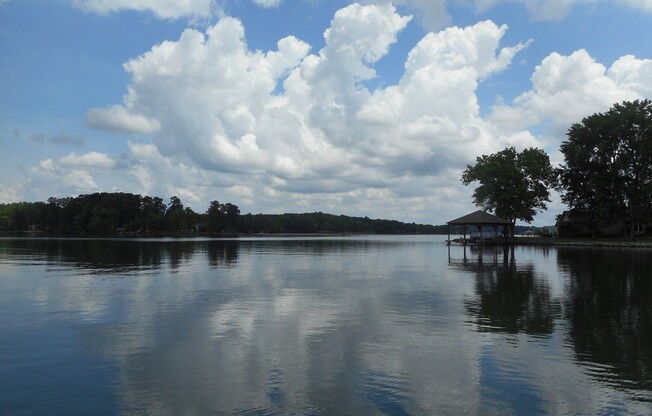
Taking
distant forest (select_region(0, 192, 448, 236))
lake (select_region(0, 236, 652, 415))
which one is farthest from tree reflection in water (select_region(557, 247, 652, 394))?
distant forest (select_region(0, 192, 448, 236))

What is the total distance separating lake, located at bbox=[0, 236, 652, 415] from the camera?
23.6ft

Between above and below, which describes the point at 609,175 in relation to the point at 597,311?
above

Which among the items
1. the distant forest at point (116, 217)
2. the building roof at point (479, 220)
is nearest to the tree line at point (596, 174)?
the building roof at point (479, 220)

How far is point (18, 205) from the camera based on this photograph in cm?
19975

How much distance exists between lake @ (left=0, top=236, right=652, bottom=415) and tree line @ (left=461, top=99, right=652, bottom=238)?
46.6 metres

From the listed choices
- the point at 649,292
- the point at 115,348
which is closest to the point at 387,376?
the point at 115,348

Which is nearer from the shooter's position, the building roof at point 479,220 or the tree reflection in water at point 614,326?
the tree reflection in water at point 614,326

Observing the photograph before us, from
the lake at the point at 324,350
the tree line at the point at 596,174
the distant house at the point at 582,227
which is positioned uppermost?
the tree line at the point at 596,174

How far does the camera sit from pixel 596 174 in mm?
61469

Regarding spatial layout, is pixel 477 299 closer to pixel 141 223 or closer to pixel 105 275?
pixel 105 275

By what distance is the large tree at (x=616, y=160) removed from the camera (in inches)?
2327

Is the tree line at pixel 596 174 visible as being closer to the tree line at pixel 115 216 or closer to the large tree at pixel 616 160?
the large tree at pixel 616 160

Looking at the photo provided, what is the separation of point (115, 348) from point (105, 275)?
15.7 m

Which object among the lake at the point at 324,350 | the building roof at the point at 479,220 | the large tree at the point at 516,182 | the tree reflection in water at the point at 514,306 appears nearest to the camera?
the lake at the point at 324,350
